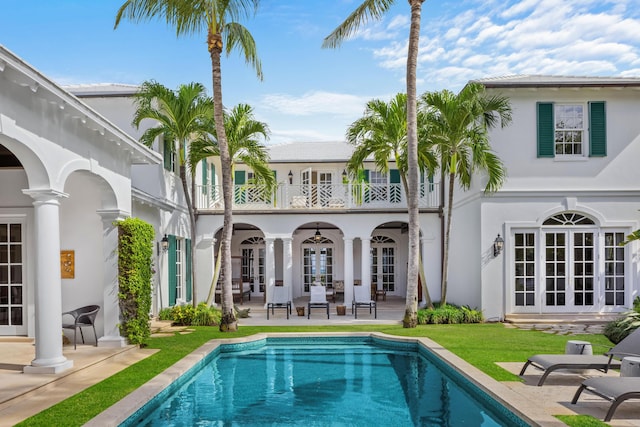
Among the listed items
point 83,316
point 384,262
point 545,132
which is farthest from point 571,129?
point 83,316

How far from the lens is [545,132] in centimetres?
1359

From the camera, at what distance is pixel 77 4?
44.5ft

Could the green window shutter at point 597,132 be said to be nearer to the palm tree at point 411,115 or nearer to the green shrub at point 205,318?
the palm tree at point 411,115

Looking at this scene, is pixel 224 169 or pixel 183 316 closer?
pixel 224 169

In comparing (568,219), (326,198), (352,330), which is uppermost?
(326,198)

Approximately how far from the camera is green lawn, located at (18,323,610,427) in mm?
5938

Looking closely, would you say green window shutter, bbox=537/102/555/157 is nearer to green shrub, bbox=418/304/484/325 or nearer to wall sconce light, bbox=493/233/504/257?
wall sconce light, bbox=493/233/504/257

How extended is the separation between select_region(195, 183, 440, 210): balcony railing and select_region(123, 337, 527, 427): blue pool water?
7.46 m

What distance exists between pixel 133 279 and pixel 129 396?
344 centimetres

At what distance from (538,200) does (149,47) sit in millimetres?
12791

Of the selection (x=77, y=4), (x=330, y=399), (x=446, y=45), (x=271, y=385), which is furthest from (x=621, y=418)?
(x=77, y=4)

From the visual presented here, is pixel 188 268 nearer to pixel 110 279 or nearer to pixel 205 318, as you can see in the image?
pixel 205 318

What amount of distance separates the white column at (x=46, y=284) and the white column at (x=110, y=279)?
2.02m

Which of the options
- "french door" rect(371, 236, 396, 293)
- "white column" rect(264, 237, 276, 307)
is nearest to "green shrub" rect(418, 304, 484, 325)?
"white column" rect(264, 237, 276, 307)
